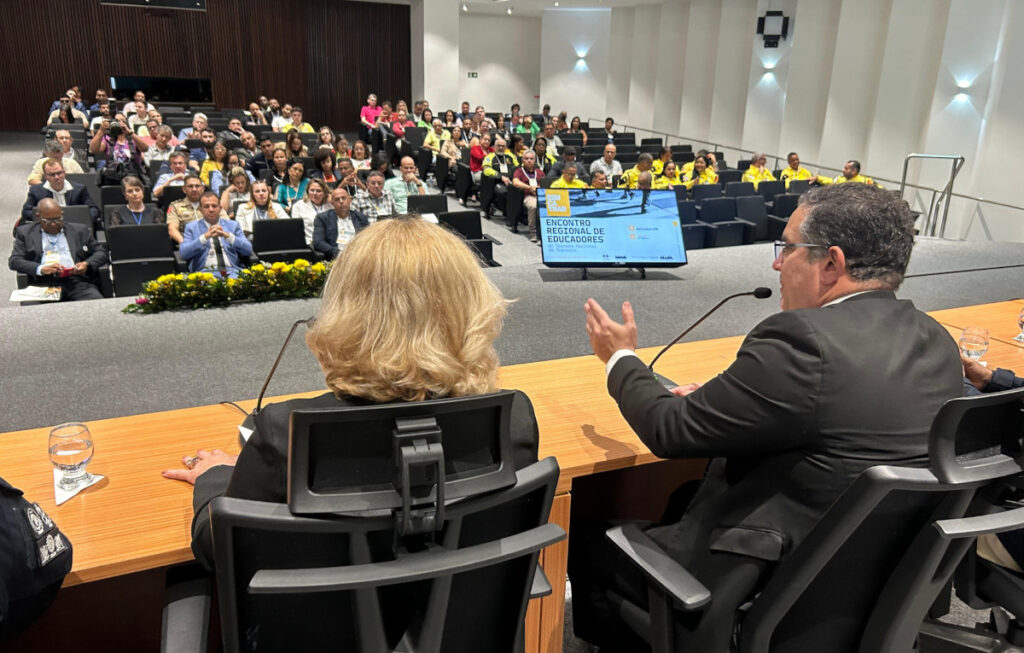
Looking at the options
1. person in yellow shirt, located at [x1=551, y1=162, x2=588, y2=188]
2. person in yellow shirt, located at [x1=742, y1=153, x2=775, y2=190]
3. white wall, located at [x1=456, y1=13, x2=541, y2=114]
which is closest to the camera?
person in yellow shirt, located at [x1=551, y1=162, x2=588, y2=188]

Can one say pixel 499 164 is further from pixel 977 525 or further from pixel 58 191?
pixel 977 525

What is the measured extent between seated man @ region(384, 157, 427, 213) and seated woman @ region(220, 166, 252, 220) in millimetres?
1356

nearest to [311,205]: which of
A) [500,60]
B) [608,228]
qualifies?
[608,228]

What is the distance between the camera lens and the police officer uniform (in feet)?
3.88

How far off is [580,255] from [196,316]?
97.9 inches

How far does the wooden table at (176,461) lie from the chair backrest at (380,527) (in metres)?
0.42

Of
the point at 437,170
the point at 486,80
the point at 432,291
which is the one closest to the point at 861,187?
the point at 432,291

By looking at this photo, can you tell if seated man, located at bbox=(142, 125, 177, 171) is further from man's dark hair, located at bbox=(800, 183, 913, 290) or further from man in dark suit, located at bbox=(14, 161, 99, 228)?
man's dark hair, located at bbox=(800, 183, 913, 290)

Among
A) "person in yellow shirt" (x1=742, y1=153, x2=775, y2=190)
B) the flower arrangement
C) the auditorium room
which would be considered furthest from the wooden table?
"person in yellow shirt" (x1=742, y1=153, x2=775, y2=190)

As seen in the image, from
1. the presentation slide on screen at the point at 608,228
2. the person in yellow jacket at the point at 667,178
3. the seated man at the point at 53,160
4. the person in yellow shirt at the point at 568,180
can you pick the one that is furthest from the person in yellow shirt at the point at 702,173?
the seated man at the point at 53,160

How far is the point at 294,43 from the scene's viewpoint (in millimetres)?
19375

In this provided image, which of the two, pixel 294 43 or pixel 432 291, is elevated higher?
pixel 294 43

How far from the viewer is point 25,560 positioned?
121 cm

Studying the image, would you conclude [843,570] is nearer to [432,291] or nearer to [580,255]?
[432,291]
